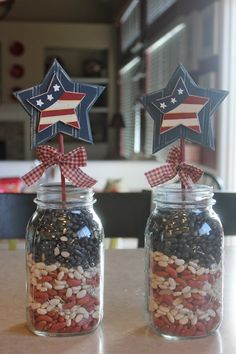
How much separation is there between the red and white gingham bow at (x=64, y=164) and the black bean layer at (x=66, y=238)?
0.15ft

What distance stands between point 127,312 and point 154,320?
95 millimetres

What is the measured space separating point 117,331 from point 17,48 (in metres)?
5.94

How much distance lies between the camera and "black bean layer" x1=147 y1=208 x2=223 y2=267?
744 millimetres

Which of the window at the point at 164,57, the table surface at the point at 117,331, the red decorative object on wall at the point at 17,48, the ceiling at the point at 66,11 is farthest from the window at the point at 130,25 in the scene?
the table surface at the point at 117,331

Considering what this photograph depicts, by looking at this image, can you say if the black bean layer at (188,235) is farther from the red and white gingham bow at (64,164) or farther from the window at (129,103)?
the window at (129,103)

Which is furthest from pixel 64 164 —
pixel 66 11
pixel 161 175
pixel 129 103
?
pixel 66 11

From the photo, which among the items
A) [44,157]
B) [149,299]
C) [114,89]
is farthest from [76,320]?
[114,89]

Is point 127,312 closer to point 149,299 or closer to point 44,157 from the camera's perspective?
point 149,299

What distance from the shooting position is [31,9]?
6.31m

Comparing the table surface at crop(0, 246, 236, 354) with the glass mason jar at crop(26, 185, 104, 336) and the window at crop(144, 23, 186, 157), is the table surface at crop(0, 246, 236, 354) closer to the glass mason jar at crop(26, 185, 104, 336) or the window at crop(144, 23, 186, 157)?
the glass mason jar at crop(26, 185, 104, 336)

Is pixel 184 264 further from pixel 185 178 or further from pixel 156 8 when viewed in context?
pixel 156 8

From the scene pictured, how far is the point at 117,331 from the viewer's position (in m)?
0.78

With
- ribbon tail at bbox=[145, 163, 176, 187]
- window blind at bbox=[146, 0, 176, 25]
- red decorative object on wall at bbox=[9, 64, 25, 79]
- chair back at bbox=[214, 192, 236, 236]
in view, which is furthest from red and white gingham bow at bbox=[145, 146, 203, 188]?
red decorative object on wall at bbox=[9, 64, 25, 79]

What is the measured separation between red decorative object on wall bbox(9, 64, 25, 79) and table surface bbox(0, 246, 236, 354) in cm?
557
